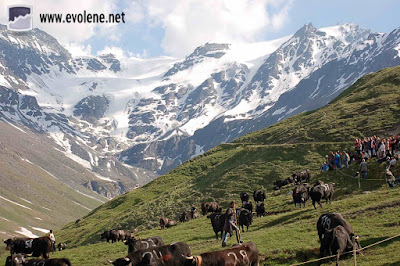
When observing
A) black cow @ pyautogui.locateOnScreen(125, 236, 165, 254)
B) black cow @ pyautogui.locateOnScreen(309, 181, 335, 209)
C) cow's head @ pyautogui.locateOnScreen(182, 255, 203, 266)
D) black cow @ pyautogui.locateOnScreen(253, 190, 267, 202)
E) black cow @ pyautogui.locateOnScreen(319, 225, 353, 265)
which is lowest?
Result: black cow @ pyautogui.locateOnScreen(319, 225, 353, 265)

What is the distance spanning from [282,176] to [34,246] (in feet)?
139

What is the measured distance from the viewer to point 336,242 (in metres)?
22.4

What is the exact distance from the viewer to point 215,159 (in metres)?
104

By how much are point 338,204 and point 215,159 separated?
6728cm

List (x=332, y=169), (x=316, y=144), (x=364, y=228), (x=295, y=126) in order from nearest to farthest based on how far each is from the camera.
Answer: (x=364, y=228) → (x=332, y=169) → (x=316, y=144) → (x=295, y=126)

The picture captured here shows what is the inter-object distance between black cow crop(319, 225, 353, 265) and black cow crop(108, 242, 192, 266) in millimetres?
7930

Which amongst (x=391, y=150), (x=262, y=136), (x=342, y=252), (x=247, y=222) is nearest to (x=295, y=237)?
(x=342, y=252)

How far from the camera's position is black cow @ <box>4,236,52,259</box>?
34250mm

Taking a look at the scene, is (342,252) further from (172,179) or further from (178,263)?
(172,179)

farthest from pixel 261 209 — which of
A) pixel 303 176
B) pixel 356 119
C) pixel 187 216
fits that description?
pixel 356 119

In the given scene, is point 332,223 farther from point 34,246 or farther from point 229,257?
point 34,246

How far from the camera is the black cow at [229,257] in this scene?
61.8 ft

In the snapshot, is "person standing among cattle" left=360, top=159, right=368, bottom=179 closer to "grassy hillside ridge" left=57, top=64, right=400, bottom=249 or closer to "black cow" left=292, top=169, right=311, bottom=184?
"grassy hillside ridge" left=57, top=64, right=400, bottom=249

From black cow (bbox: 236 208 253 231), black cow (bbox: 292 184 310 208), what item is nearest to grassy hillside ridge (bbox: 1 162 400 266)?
black cow (bbox: 236 208 253 231)
